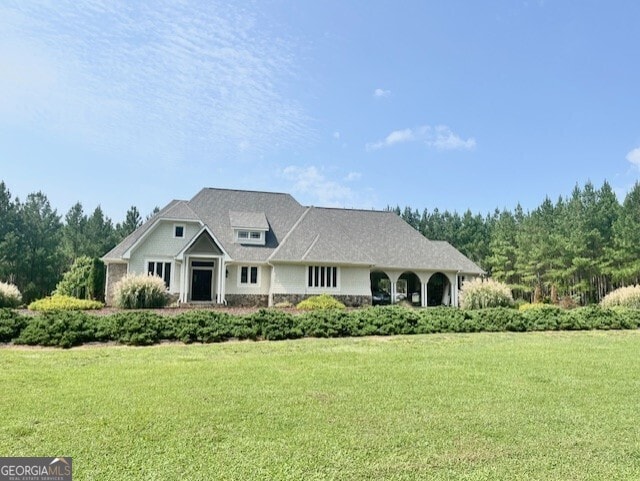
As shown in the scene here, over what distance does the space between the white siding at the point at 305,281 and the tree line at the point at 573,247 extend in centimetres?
1355

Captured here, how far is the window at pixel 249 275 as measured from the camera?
84.5 ft

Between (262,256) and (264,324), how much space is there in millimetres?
13355

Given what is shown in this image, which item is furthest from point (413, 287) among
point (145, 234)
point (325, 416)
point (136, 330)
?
point (325, 416)

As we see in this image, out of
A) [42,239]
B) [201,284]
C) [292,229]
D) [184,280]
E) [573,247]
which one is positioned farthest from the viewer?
[42,239]

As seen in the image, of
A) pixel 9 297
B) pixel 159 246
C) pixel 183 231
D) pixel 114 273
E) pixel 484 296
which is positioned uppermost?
pixel 183 231

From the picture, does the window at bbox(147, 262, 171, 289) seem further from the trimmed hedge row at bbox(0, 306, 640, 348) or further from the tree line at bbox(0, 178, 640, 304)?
the tree line at bbox(0, 178, 640, 304)

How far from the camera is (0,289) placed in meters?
18.6

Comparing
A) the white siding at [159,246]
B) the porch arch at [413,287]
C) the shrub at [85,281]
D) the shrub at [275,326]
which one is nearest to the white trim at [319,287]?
the porch arch at [413,287]

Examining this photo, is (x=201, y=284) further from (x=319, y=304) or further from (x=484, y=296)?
(x=484, y=296)

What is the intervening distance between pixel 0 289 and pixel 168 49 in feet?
43.8

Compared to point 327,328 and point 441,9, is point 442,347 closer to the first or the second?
point 327,328

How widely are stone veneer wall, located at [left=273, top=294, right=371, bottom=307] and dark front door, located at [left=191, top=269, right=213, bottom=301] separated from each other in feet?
13.5

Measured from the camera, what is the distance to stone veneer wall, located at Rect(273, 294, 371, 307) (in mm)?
24366

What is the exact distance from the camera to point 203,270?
84.3 ft
